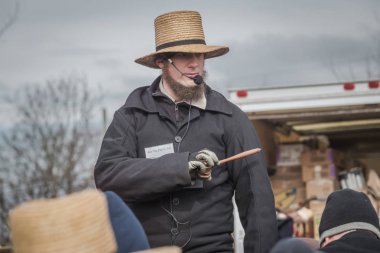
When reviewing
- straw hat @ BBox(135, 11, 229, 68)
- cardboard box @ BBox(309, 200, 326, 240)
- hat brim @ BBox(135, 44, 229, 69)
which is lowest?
cardboard box @ BBox(309, 200, 326, 240)

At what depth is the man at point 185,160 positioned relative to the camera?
4.21 metres

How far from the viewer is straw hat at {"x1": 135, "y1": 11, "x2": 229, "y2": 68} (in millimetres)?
4656

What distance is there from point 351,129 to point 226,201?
5.65 meters

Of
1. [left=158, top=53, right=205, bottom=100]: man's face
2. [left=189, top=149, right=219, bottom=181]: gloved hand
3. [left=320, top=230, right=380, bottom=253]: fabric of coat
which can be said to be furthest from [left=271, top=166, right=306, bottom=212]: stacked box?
[left=320, top=230, right=380, bottom=253]: fabric of coat

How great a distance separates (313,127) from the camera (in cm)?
971

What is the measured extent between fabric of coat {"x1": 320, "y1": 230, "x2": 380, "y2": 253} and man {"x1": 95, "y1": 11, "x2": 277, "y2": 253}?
2.03ft

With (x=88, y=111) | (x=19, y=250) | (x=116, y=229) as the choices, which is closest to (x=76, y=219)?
(x=19, y=250)

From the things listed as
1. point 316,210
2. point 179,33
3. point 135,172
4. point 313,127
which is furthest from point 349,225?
point 313,127

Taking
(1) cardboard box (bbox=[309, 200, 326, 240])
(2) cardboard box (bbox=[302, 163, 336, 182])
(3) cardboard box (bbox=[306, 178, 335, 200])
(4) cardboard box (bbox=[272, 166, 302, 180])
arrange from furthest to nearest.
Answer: (4) cardboard box (bbox=[272, 166, 302, 180]) → (2) cardboard box (bbox=[302, 163, 336, 182]) → (3) cardboard box (bbox=[306, 178, 335, 200]) → (1) cardboard box (bbox=[309, 200, 326, 240])

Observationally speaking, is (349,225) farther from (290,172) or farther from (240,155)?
(290,172)

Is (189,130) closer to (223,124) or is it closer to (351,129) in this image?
(223,124)

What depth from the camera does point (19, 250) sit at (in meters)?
2.40

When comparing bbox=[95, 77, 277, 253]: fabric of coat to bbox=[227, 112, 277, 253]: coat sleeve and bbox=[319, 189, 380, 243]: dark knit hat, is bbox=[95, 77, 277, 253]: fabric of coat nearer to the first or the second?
bbox=[227, 112, 277, 253]: coat sleeve

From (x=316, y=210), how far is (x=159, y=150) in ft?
14.6
